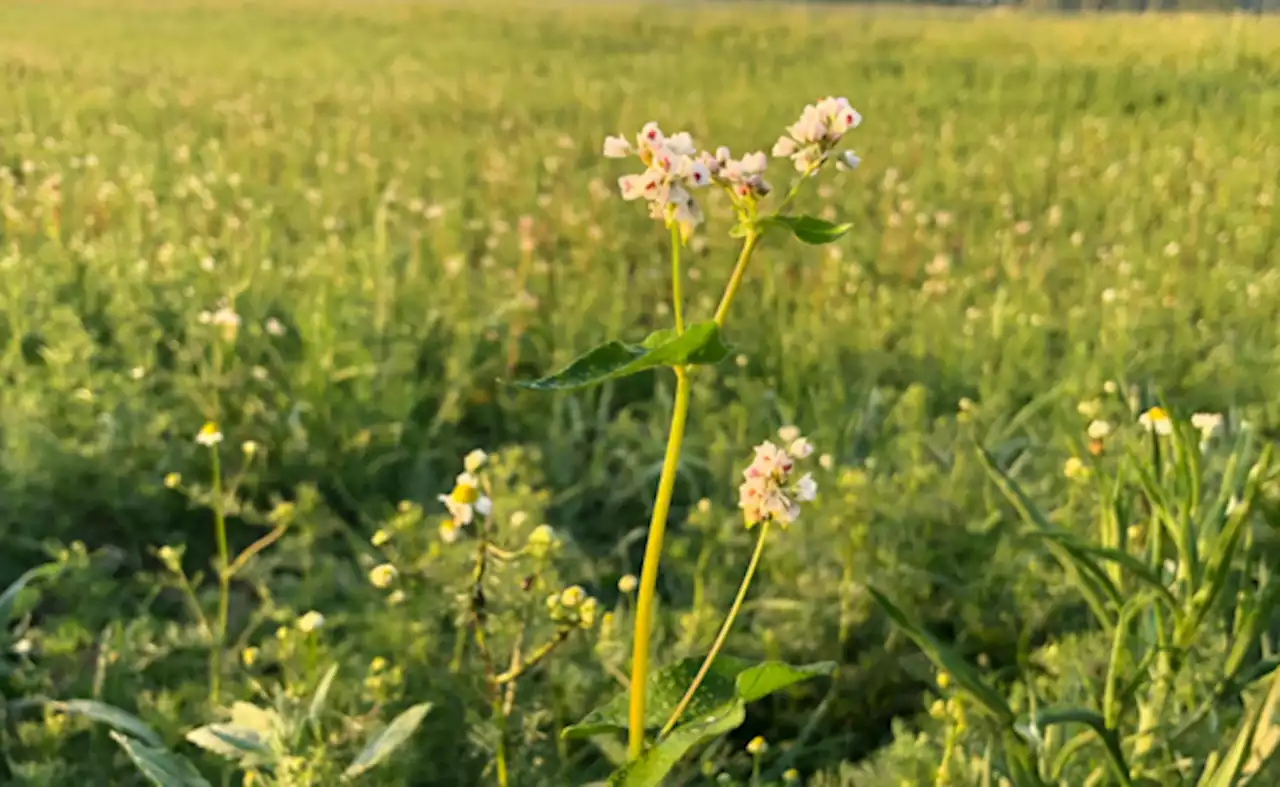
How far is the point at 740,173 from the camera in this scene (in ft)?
2.94

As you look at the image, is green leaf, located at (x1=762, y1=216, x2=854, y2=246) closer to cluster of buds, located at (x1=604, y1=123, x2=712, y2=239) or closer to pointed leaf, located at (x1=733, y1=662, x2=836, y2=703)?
cluster of buds, located at (x1=604, y1=123, x2=712, y2=239)

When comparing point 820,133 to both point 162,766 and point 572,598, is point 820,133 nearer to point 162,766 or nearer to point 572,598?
point 572,598

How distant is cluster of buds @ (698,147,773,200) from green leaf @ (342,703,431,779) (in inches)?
30.1

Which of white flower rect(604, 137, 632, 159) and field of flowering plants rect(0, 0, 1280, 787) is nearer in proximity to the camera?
white flower rect(604, 137, 632, 159)

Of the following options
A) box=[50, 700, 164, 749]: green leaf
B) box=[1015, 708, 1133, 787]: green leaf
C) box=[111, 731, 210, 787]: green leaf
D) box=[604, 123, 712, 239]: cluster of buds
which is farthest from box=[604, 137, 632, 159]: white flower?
box=[50, 700, 164, 749]: green leaf

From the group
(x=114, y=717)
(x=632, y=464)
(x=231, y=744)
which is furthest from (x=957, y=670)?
(x=632, y=464)

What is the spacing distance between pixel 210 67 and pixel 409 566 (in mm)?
7782

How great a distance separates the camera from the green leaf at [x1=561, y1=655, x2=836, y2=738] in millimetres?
981

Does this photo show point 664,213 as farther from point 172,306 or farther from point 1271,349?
point 1271,349

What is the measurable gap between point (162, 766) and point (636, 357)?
32.2 inches

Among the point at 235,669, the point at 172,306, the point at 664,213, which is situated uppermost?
the point at 664,213

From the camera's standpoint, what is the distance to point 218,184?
4.24 m

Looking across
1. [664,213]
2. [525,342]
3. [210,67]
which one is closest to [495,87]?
[210,67]

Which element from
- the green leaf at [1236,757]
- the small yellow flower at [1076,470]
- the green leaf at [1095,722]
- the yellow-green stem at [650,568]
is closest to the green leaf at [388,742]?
the yellow-green stem at [650,568]
